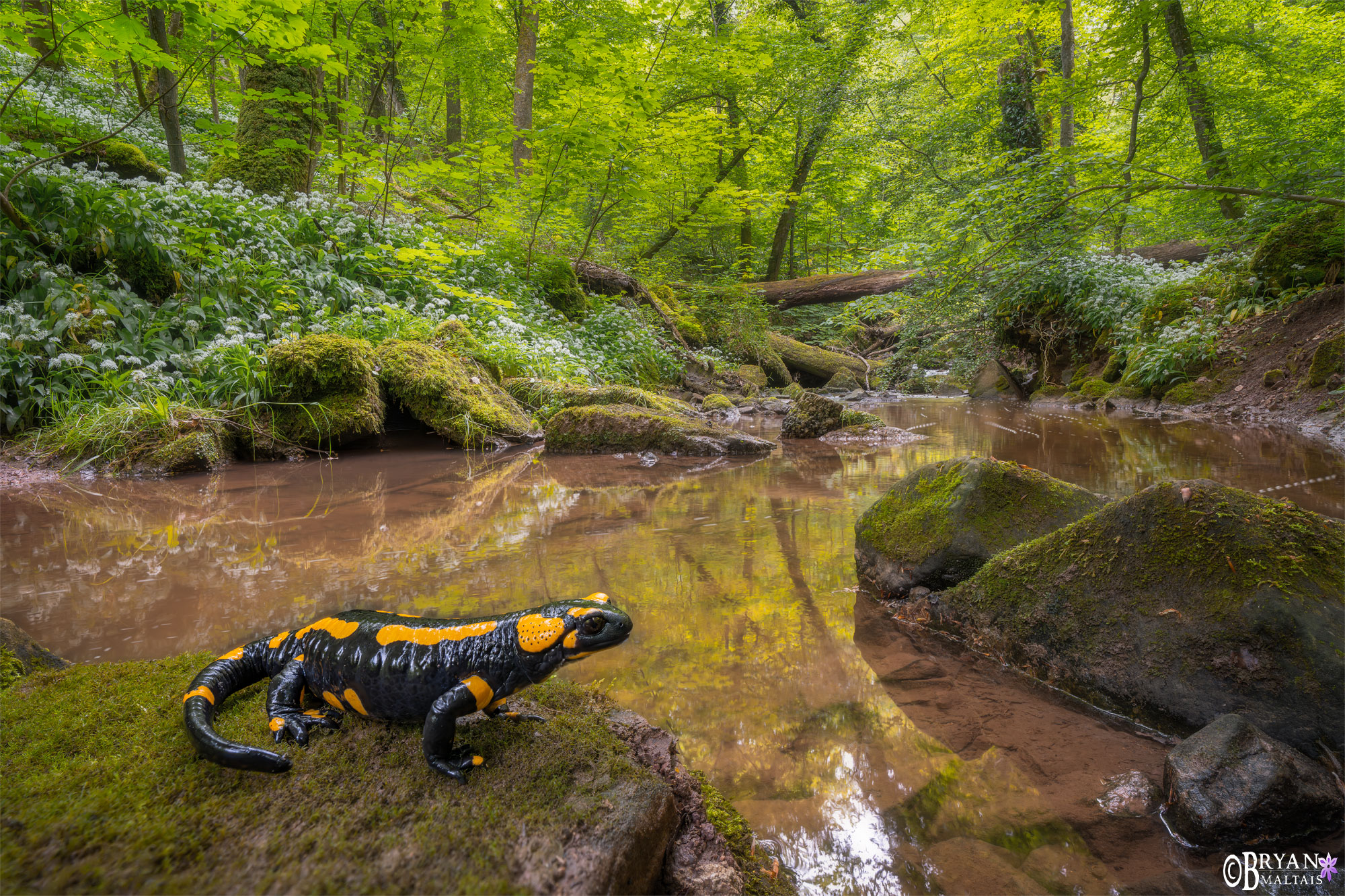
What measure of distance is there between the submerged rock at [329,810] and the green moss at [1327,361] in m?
11.3

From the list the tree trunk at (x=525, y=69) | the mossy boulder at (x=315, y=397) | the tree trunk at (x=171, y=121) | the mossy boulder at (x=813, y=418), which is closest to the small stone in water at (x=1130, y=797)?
the mossy boulder at (x=315, y=397)

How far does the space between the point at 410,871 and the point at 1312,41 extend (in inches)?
790

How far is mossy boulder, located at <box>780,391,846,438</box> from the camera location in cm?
1009

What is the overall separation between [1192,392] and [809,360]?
32.4 ft

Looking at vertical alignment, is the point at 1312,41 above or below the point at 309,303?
above

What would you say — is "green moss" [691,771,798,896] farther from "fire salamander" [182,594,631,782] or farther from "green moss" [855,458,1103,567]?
"green moss" [855,458,1103,567]

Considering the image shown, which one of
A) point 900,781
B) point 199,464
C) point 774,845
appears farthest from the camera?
point 199,464

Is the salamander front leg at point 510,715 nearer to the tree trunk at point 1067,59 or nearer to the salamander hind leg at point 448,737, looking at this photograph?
the salamander hind leg at point 448,737

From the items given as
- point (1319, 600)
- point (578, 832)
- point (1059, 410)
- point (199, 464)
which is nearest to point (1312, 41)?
point (1059, 410)

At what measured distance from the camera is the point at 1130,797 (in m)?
1.96

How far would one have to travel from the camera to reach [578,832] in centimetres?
128

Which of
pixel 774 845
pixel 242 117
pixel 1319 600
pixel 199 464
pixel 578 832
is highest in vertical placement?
pixel 242 117

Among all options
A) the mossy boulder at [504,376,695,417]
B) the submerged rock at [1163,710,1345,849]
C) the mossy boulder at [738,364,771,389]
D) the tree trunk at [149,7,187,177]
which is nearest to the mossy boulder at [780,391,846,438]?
the mossy boulder at [504,376,695,417]

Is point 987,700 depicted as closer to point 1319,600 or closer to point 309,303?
point 1319,600
